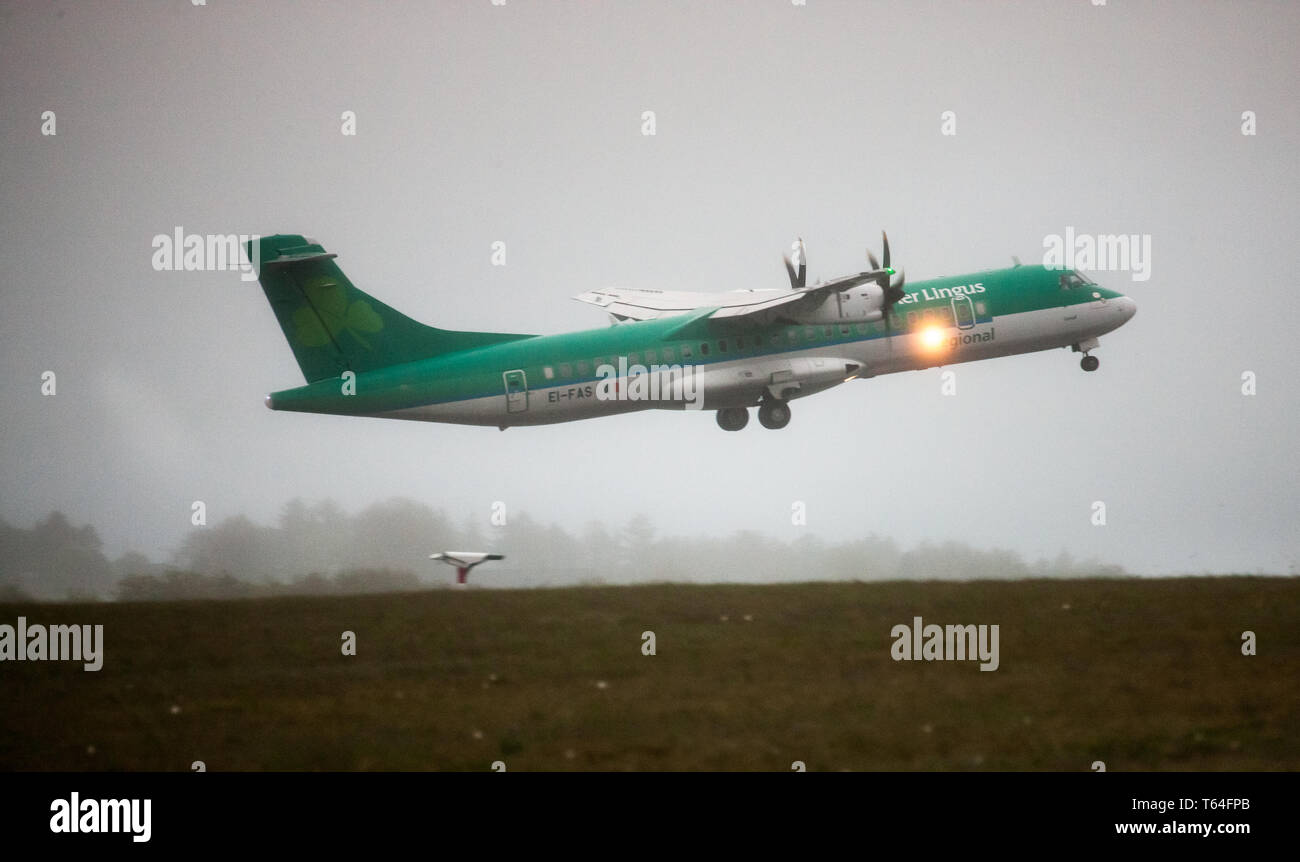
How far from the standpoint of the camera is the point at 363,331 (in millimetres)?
35938

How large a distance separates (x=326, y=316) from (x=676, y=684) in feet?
62.3

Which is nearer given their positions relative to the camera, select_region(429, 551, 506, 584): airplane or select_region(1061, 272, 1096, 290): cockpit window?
select_region(429, 551, 506, 584): airplane

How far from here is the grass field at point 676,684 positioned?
1792cm

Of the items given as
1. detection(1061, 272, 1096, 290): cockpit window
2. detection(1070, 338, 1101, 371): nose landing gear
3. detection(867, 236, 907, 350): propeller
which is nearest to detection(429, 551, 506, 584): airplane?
detection(867, 236, 907, 350): propeller

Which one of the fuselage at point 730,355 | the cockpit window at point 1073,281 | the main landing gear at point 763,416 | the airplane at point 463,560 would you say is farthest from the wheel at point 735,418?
the airplane at point 463,560

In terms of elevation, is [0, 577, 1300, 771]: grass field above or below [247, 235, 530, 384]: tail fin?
below

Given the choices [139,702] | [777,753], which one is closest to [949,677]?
[777,753]

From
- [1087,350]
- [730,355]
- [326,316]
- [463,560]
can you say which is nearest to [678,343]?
[730,355]

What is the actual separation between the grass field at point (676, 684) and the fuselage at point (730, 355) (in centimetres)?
1030

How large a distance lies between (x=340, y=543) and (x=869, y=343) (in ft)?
65.5

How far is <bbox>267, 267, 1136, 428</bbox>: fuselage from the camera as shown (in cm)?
3603

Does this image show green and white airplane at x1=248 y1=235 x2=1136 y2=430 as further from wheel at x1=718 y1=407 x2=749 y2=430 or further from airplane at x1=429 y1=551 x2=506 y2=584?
airplane at x1=429 y1=551 x2=506 y2=584

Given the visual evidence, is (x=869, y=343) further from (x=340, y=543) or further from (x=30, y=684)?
(x=30, y=684)

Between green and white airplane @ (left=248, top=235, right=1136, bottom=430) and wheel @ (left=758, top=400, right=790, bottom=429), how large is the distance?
0.04 meters
